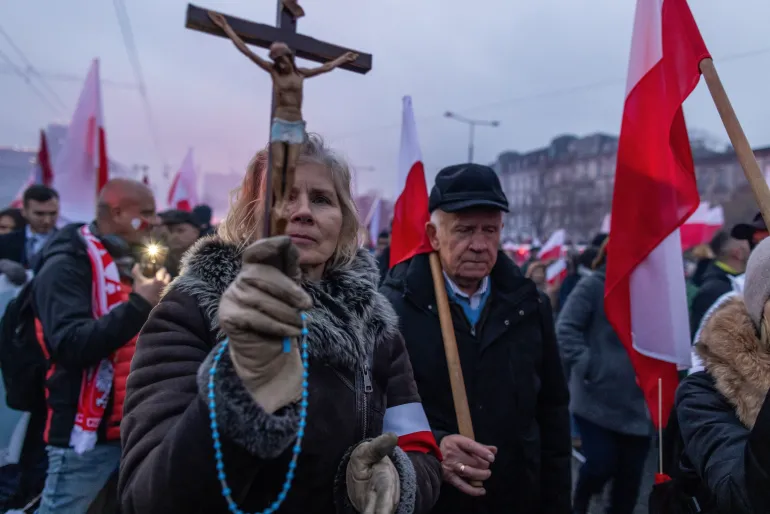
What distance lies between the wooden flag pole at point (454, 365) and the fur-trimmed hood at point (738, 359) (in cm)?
89

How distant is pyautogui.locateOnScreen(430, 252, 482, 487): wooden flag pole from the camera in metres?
2.35

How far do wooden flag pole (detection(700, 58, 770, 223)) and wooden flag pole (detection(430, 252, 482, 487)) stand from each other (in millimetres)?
1224

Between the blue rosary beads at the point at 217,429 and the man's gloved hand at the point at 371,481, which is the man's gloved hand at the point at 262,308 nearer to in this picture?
the blue rosary beads at the point at 217,429

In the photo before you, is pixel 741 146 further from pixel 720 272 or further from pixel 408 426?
pixel 720 272

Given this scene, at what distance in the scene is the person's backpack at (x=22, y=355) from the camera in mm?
3051

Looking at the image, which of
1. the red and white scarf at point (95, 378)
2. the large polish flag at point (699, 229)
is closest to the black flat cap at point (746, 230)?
the red and white scarf at point (95, 378)

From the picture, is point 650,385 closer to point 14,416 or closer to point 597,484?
point 597,484

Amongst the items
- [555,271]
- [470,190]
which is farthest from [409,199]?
[555,271]

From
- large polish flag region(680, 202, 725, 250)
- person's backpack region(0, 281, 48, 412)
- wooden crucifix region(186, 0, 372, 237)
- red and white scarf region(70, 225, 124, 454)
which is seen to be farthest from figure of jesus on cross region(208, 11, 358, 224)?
large polish flag region(680, 202, 725, 250)

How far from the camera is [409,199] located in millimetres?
3414

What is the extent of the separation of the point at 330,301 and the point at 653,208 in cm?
177

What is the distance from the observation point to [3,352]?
10.2ft

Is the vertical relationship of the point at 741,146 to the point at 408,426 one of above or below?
above

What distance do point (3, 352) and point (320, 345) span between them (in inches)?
100
